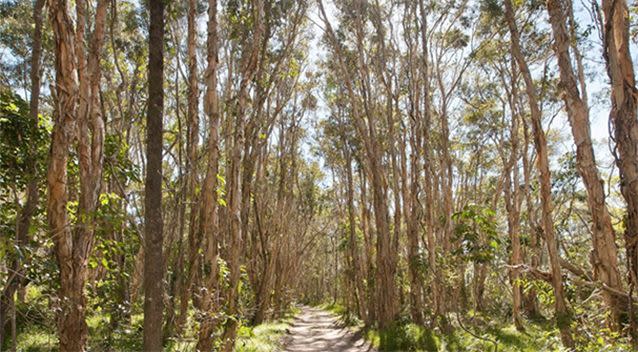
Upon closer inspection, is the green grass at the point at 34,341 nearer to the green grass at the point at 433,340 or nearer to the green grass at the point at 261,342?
the green grass at the point at 261,342

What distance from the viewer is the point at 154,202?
3002mm

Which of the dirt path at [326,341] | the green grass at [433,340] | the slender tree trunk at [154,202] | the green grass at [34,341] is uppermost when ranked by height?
the slender tree trunk at [154,202]

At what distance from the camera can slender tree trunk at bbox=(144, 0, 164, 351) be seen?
2.91 m

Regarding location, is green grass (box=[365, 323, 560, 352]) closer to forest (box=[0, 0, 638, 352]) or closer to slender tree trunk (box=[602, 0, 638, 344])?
forest (box=[0, 0, 638, 352])

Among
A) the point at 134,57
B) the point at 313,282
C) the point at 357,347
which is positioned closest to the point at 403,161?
the point at 357,347

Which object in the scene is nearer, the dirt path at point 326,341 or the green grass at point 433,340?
the green grass at point 433,340

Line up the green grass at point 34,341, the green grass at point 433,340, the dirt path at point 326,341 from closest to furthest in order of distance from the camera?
the green grass at point 34,341 → the green grass at point 433,340 → the dirt path at point 326,341

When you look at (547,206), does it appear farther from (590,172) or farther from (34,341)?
(34,341)

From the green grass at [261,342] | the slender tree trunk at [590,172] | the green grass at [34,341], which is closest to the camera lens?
the slender tree trunk at [590,172]

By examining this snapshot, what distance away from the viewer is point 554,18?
5.30 meters

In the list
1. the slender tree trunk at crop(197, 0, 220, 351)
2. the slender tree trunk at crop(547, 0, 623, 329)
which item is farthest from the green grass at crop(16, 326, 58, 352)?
the slender tree trunk at crop(547, 0, 623, 329)

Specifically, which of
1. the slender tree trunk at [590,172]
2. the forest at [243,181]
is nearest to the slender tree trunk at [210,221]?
the forest at [243,181]

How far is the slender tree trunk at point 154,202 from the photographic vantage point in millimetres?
Answer: 2914

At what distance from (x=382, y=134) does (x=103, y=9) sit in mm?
12972
